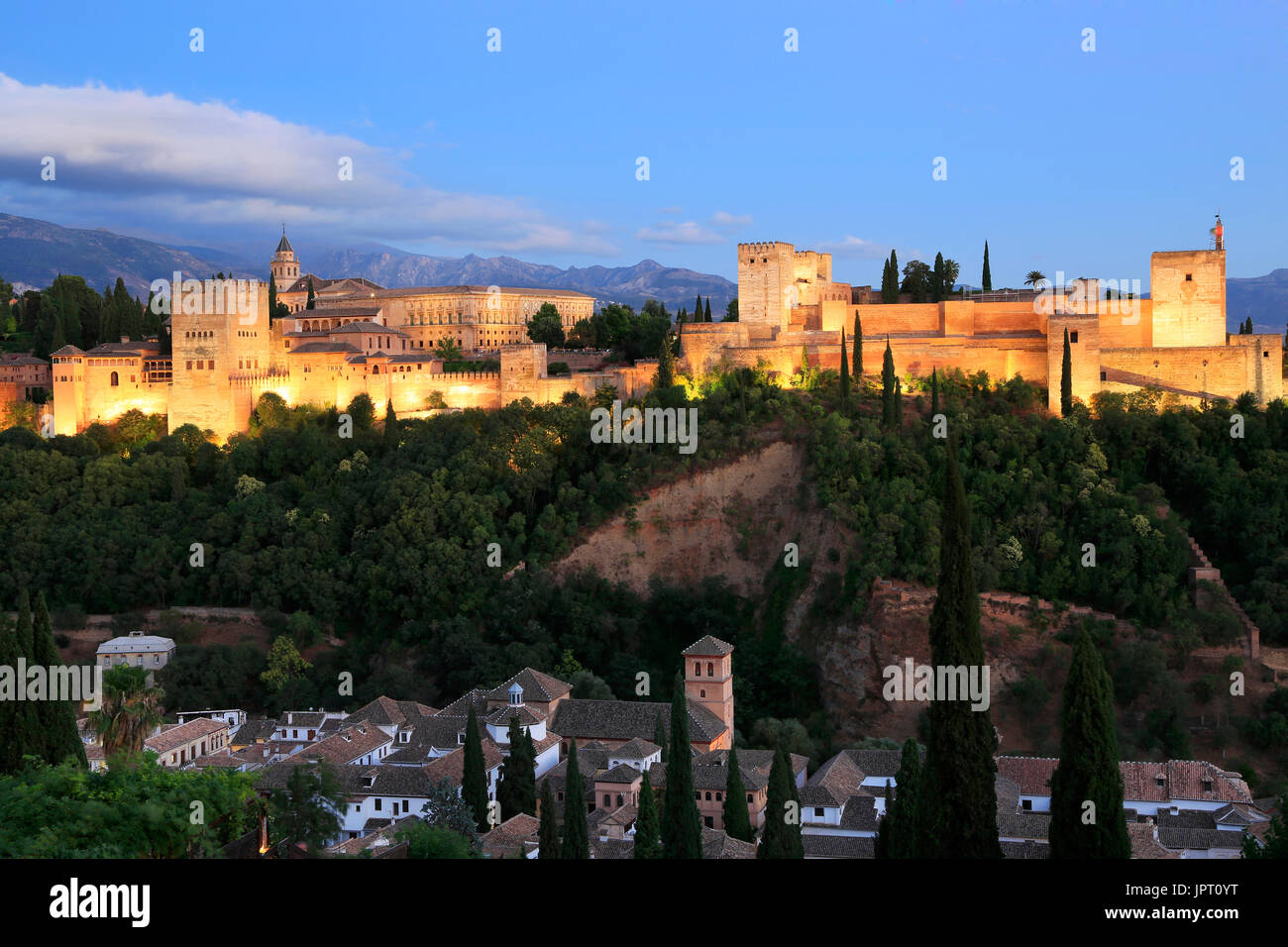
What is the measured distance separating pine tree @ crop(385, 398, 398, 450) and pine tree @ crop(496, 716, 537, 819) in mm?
19644

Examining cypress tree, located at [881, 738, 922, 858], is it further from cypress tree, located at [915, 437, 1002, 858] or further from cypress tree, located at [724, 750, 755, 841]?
cypress tree, located at [915, 437, 1002, 858]

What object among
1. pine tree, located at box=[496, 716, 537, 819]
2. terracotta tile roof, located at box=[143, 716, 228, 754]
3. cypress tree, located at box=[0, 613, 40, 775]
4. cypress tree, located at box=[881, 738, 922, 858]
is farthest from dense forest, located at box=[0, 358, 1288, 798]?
cypress tree, located at box=[0, 613, 40, 775]

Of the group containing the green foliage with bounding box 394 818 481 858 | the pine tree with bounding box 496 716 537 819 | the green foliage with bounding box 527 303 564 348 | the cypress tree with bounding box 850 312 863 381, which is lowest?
the pine tree with bounding box 496 716 537 819

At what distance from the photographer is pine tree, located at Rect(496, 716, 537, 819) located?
29.3 meters

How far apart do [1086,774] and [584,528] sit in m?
27.8

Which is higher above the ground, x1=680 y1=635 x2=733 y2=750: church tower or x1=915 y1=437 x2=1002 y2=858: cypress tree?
x1=915 y1=437 x2=1002 y2=858: cypress tree

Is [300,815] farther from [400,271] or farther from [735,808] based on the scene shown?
[400,271]

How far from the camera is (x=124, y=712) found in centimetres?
2352

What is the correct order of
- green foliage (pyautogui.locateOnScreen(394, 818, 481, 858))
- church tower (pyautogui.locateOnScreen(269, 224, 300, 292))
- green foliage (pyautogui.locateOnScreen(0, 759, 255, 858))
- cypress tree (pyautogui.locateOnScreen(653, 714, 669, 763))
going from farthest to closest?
church tower (pyautogui.locateOnScreen(269, 224, 300, 292)) < cypress tree (pyautogui.locateOnScreen(653, 714, 669, 763)) < green foliage (pyautogui.locateOnScreen(394, 818, 481, 858)) < green foliage (pyautogui.locateOnScreen(0, 759, 255, 858))

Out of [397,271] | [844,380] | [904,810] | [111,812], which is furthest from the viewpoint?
[397,271]

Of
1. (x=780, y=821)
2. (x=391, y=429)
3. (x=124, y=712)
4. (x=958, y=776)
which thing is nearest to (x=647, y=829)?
(x=780, y=821)

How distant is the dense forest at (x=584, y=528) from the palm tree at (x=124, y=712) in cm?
1537

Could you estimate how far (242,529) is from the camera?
4491 centimetres

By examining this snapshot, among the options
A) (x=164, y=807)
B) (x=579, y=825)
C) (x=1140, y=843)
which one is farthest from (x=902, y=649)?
(x=164, y=807)
